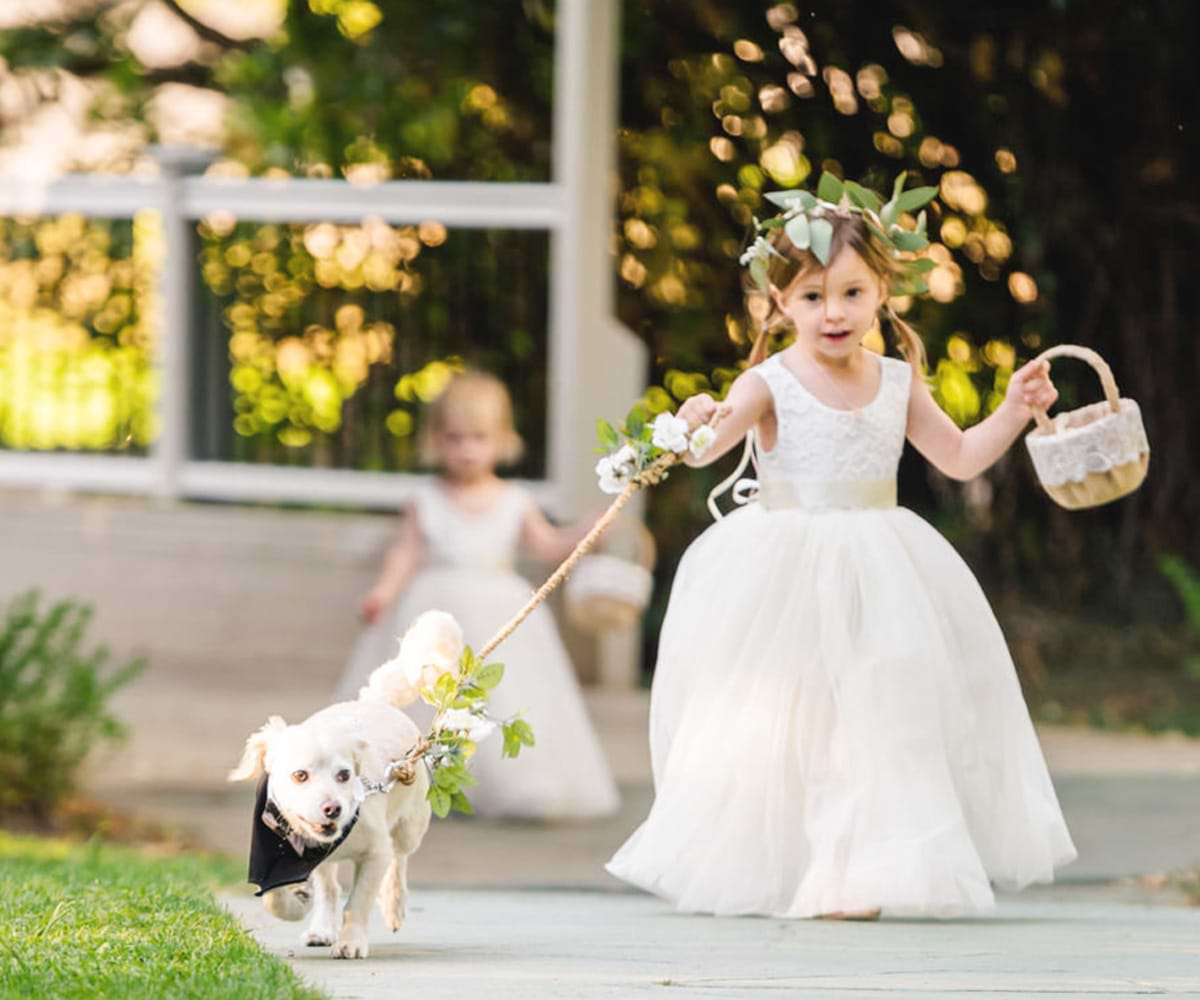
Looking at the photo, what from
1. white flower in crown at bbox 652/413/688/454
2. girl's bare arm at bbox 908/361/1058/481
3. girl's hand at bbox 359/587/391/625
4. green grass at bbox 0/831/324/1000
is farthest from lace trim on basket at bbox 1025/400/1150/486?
girl's hand at bbox 359/587/391/625

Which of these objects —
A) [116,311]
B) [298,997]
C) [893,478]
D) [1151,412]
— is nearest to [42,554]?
[116,311]

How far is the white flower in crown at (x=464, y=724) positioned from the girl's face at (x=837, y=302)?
1266 mm

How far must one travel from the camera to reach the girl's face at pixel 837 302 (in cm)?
475

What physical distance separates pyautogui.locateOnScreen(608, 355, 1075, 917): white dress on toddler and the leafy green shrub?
3.10m

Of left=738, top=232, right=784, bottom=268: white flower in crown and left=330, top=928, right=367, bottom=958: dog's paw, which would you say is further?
left=738, top=232, right=784, bottom=268: white flower in crown

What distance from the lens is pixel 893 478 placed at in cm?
505

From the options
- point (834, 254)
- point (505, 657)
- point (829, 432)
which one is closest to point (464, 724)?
point (829, 432)

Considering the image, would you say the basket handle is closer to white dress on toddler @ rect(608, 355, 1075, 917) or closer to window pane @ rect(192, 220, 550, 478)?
white dress on toddler @ rect(608, 355, 1075, 917)

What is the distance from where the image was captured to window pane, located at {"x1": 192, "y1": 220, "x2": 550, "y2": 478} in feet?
32.0

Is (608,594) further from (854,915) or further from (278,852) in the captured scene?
(278,852)

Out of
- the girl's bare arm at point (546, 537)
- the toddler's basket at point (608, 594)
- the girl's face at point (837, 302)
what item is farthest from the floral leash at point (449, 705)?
the girl's bare arm at point (546, 537)

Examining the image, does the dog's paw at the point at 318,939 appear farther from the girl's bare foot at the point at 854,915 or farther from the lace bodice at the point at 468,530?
the lace bodice at the point at 468,530

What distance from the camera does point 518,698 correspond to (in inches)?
294

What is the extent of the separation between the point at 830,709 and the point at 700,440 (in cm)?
73
